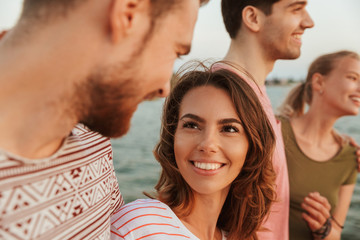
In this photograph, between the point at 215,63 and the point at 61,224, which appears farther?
the point at 215,63

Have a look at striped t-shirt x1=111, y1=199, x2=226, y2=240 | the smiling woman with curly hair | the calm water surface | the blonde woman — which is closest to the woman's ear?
the blonde woman

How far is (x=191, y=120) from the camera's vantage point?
72.9 inches

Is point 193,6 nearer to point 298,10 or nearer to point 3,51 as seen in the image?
point 3,51

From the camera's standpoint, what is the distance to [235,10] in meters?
2.48

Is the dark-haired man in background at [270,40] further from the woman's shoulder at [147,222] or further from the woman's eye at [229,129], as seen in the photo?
the woman's shoulder at [147,222]

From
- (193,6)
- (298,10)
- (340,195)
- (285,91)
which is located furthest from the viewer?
(285,91)

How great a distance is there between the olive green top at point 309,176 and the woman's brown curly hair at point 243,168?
0.81 m

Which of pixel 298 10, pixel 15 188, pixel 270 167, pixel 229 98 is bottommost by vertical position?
pixel 270 167

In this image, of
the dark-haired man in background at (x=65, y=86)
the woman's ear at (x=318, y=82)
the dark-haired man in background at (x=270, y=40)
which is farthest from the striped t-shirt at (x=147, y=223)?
the woman's ear at (x=318, y=82)

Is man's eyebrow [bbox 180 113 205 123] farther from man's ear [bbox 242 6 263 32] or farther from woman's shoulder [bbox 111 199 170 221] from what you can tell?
man's ear [bbox 242 6 263 32]

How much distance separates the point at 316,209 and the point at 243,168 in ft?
3.28

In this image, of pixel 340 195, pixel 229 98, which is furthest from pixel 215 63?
pixel 340 195

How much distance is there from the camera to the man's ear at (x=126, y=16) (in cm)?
105

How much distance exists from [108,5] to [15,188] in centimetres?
58
